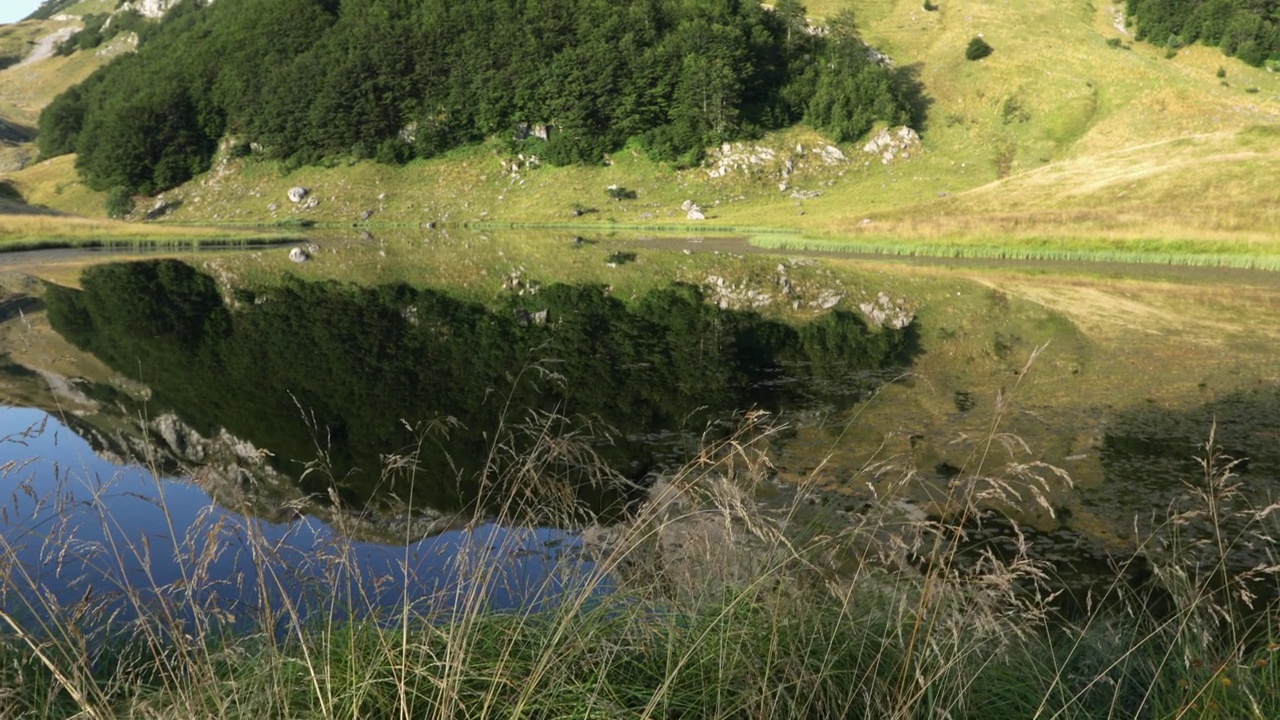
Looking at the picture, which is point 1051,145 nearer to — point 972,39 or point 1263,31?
point 972,39

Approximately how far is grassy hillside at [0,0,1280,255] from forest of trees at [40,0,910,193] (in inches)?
119

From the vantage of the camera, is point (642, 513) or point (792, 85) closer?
point (642, 513)

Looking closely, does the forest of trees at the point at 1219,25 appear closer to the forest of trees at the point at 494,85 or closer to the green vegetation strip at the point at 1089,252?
the forest of trees at the point at 494,85

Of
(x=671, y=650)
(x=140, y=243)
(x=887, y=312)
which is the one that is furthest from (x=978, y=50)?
(x=671, y=650)

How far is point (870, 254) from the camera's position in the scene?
134ft

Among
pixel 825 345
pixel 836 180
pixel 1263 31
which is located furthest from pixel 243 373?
pixel 1263 31

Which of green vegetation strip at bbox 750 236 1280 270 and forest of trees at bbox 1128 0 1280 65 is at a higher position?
forest of trees at bbox 1128 0 1280 65

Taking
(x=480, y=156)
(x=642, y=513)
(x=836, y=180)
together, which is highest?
(x=642, y=513)

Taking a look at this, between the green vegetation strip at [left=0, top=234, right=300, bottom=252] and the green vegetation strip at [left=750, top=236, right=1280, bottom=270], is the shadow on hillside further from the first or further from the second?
the green vegetation strip at [left=0, top=234, right=300, bottom=252]

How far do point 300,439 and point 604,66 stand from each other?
8067cm

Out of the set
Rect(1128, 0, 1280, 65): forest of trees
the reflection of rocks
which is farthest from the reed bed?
Rect(1128, 0, 1280, 65): forest of trees

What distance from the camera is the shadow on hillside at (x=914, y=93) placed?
80000 millimetres

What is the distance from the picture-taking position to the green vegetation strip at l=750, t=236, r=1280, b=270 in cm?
3173

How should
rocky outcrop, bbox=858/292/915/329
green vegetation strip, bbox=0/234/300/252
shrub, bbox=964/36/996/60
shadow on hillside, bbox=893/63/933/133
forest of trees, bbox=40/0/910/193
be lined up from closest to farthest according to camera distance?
rocky outcrop, bbox=858/292/915/329 < green vegetation strip, bbox=0/234/300/252 < shadow on hillside, bbox=893/63/933/133 < forest of trees, bbox=40/0/910/193 < shrub, bbox=964/36/996/60
